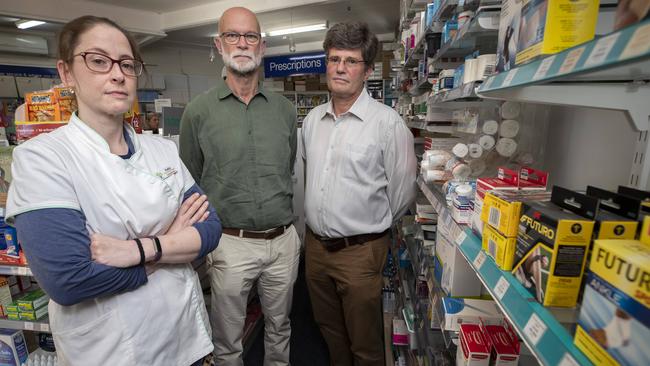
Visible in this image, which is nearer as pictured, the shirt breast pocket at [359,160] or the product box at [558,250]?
the product box at [558,250]

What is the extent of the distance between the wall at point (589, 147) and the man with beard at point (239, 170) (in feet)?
4.39

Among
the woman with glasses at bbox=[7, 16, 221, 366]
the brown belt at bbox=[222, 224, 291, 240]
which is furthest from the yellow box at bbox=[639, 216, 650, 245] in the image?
the brown belt at bbox=[222, 224, 291, 240]

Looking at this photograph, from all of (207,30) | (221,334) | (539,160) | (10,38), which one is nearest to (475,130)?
(539,160)

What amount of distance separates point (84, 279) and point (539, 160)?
163cm

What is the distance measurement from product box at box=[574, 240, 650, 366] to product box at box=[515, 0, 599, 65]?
38cm

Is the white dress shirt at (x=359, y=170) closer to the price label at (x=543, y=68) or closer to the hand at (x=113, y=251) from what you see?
the hand at (x=113, y=251)

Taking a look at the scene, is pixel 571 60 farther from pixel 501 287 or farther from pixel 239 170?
pixel 239 170

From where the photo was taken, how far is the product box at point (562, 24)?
0.63 metres

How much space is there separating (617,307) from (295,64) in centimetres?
980

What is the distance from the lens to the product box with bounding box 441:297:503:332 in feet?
3.69

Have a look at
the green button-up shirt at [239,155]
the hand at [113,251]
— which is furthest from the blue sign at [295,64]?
the hand at [113,251]

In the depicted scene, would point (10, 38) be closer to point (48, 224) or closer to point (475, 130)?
point (48, 224)

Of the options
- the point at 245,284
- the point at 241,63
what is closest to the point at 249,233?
the point at 245,284

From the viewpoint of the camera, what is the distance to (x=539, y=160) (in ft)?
4.25
